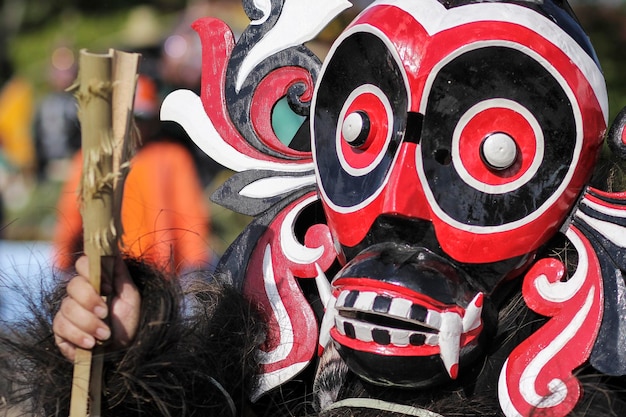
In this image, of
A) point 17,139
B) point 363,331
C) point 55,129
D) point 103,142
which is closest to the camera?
point 103,142

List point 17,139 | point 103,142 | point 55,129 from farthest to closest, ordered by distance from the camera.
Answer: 1. point 17,139
2. point 55,129
3. point 103,142

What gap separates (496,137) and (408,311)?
283 mm

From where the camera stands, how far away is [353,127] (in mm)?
1606

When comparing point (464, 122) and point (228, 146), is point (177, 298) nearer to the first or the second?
point (228, 146)

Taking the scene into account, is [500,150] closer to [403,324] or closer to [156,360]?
[403,324]

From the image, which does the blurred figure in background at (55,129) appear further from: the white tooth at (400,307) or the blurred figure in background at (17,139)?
the white tooth at (400,307)

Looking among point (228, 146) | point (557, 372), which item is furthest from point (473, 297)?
point (228, 146)

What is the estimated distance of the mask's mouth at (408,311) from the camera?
1.49 metres

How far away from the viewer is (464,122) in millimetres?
1549

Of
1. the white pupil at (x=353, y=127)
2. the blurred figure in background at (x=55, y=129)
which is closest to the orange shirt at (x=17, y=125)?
the blurred figure in background at (x=55, y=129)

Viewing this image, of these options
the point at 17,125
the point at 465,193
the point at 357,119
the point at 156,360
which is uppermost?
the point at 17,125

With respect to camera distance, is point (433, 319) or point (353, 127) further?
point (353, 127)

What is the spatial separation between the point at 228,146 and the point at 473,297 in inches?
21.5

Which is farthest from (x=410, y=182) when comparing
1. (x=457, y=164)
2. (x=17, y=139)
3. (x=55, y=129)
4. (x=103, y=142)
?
(x=17, y=139)
